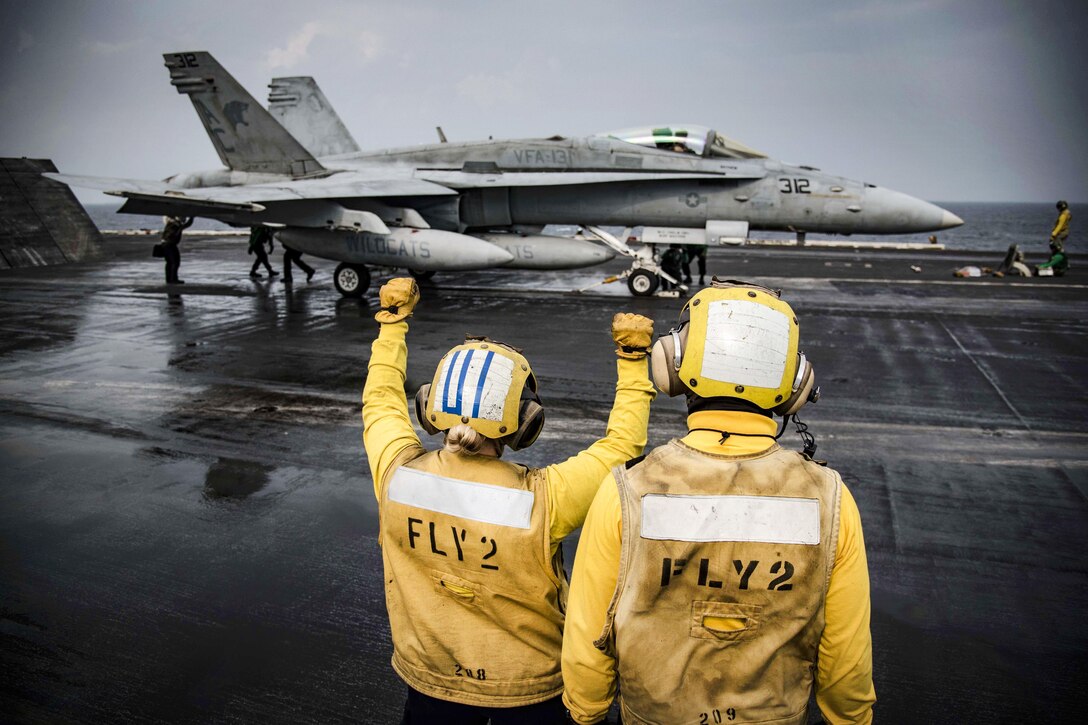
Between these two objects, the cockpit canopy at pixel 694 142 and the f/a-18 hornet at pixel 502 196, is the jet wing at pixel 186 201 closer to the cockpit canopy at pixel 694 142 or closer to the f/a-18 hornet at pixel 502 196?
the f/a-18 hornet at pixel 502 196

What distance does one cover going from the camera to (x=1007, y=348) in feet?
33.2

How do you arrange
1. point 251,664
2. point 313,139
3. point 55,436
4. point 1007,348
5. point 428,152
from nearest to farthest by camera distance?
1. point 251,664
2. point 55,436
3. point 1007,348
4. point 428,152
5. point 313,139

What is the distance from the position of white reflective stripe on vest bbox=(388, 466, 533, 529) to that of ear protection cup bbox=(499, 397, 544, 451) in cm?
16

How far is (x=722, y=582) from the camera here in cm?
177

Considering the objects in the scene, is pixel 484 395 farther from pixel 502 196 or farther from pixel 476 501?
pixel 502 196

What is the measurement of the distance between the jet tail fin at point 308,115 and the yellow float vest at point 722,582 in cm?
1906

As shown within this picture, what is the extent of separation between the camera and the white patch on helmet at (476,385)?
2105 millimetres

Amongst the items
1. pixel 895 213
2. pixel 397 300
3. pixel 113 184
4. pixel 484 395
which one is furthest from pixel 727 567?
pixel 113 184

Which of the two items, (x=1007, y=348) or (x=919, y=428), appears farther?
(x=1007, y=348)

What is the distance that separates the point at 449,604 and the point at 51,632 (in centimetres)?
274

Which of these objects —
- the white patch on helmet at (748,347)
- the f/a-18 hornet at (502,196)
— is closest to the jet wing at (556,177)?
the f/a-18 hornet at (502,196)

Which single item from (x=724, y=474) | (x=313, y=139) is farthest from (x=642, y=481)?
(x=313, y=139)

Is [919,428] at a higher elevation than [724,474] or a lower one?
lower

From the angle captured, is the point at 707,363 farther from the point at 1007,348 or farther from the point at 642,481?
the point at 1007,348
